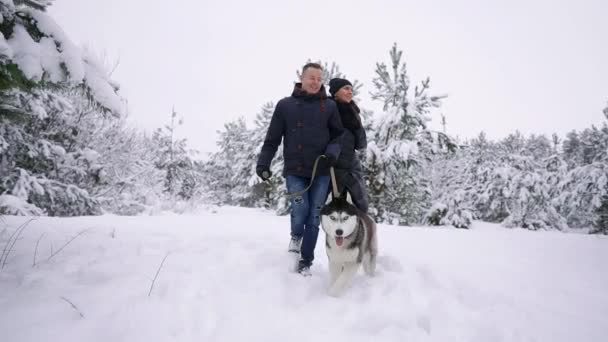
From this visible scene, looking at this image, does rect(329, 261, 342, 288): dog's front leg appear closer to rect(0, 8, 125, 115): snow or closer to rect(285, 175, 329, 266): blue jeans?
rect(285, 175, 329, 266): blue jeans

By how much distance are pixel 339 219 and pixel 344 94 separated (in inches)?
62.6

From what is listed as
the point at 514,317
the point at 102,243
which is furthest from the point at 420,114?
the point at 102,243

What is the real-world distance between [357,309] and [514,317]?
1331 millimetres

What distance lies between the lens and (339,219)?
299 centimetres

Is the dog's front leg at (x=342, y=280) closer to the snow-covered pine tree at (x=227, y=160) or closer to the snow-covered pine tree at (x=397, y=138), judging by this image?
the snow-covered pine tree at (x=397, y=138)

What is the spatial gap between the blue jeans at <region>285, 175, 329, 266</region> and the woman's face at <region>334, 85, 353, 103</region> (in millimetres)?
1021

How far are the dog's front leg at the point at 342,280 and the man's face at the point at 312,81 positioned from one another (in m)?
1.93

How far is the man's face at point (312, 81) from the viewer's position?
333 centimetres

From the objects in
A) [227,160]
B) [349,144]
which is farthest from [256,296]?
[227,160]

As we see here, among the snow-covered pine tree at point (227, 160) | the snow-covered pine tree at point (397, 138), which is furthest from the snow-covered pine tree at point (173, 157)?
the snow-covered pine tree at point (397, 138)

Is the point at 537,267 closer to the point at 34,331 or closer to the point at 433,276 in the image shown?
the point at 433,276

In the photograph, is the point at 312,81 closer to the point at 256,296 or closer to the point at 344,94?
the point at 344,94

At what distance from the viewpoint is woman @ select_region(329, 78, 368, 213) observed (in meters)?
3.54

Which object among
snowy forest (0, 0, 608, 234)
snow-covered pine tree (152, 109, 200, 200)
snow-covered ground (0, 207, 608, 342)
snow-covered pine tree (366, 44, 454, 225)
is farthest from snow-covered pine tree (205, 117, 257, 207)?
snow-covered ground (0, 207, 608, 342)
